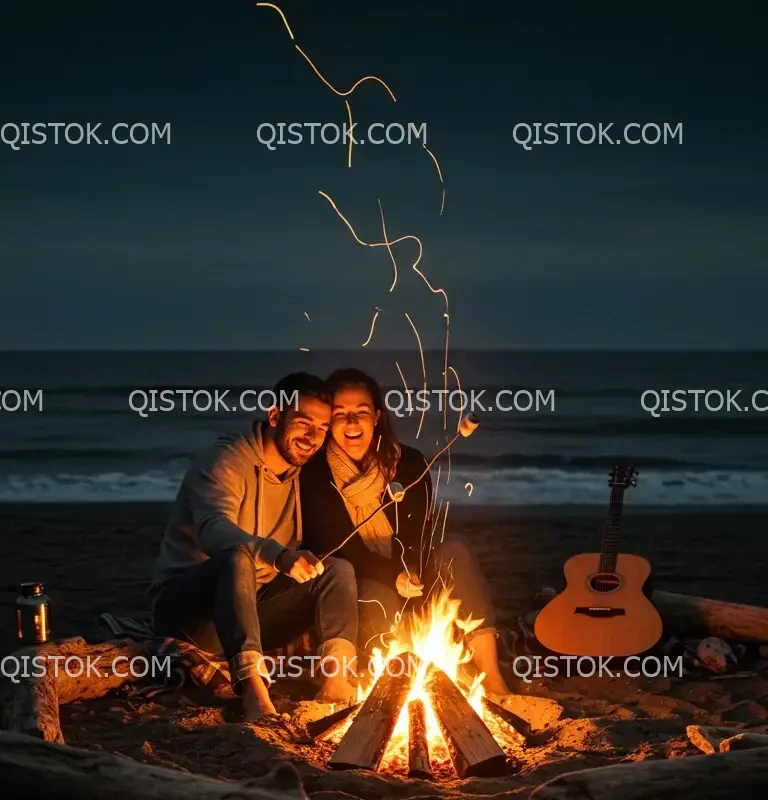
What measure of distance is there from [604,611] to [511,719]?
3.49 ft

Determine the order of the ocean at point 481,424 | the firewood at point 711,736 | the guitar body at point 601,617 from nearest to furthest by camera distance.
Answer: the firewood at point 711,736 < the guitar body at point 601,617 < the ocean at point 481,424

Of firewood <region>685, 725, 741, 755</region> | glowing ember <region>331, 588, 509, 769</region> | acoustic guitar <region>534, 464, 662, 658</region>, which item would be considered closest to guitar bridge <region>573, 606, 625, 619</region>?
acoustic guitar <region>534, 464, 662, 658</region>

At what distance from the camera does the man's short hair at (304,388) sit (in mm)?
4113

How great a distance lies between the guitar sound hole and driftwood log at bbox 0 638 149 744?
1958 millimetres

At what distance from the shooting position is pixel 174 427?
18141 millimetres

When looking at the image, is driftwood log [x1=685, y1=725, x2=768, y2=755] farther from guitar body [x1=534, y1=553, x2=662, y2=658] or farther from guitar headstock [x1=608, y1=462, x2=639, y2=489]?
guitar headstock [x1=608, y1=462, x2=639, y2=489]

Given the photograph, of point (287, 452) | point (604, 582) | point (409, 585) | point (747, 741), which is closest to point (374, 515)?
point (409, 585)

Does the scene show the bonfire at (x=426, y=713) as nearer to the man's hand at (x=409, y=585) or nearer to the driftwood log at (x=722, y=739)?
the man's hand at (x=409, y=585)

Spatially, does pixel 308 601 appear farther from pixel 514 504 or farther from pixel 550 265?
pixel 550 265

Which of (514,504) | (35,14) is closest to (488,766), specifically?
(514,504)

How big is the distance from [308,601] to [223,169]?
43.6 ft

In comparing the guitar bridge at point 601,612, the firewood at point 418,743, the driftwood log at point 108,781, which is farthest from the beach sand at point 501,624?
the driftwood log at point 108,781

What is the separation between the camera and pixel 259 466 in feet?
14.0

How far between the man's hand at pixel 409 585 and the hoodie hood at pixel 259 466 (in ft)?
1.81
